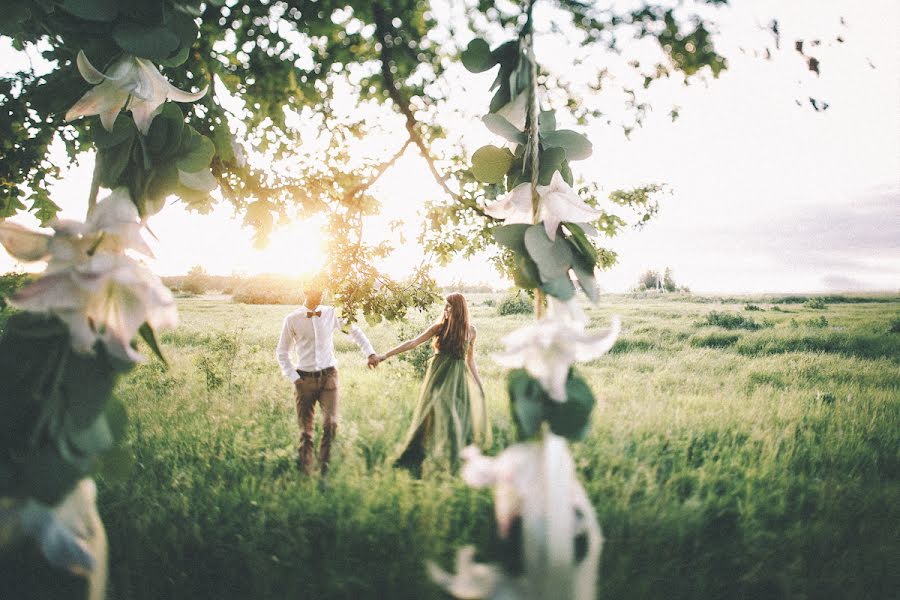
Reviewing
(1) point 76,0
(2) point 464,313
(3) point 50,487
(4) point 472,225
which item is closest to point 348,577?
(3) point 50,487

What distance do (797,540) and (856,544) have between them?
1.28 feet

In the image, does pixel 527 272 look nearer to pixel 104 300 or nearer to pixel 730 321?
pixel 104 300

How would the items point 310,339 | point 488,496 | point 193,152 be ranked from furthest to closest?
point 310,339
point 488,496
point 193,152

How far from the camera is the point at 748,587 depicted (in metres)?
2.37

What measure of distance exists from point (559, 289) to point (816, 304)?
30.1 metres

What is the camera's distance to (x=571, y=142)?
93 cm

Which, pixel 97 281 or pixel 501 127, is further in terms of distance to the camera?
pixel 501 127

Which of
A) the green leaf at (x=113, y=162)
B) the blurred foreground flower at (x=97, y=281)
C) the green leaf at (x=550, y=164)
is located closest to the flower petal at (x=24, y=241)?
the blurred foreground flower at (x=97, y=281)

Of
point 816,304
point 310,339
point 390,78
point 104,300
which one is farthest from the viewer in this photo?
point 816,304

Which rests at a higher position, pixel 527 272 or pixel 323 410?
pixel 527 272

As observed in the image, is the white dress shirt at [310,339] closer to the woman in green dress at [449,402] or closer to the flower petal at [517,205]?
the woman in green dress at [449,402]

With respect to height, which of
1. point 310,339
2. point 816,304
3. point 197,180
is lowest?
point 310,339

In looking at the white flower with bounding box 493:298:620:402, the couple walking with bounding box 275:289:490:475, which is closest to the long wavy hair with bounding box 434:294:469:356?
the couple walking with bounding box 275:289:490:475

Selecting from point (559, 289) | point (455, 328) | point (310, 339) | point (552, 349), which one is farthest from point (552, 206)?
point (310, 339)
